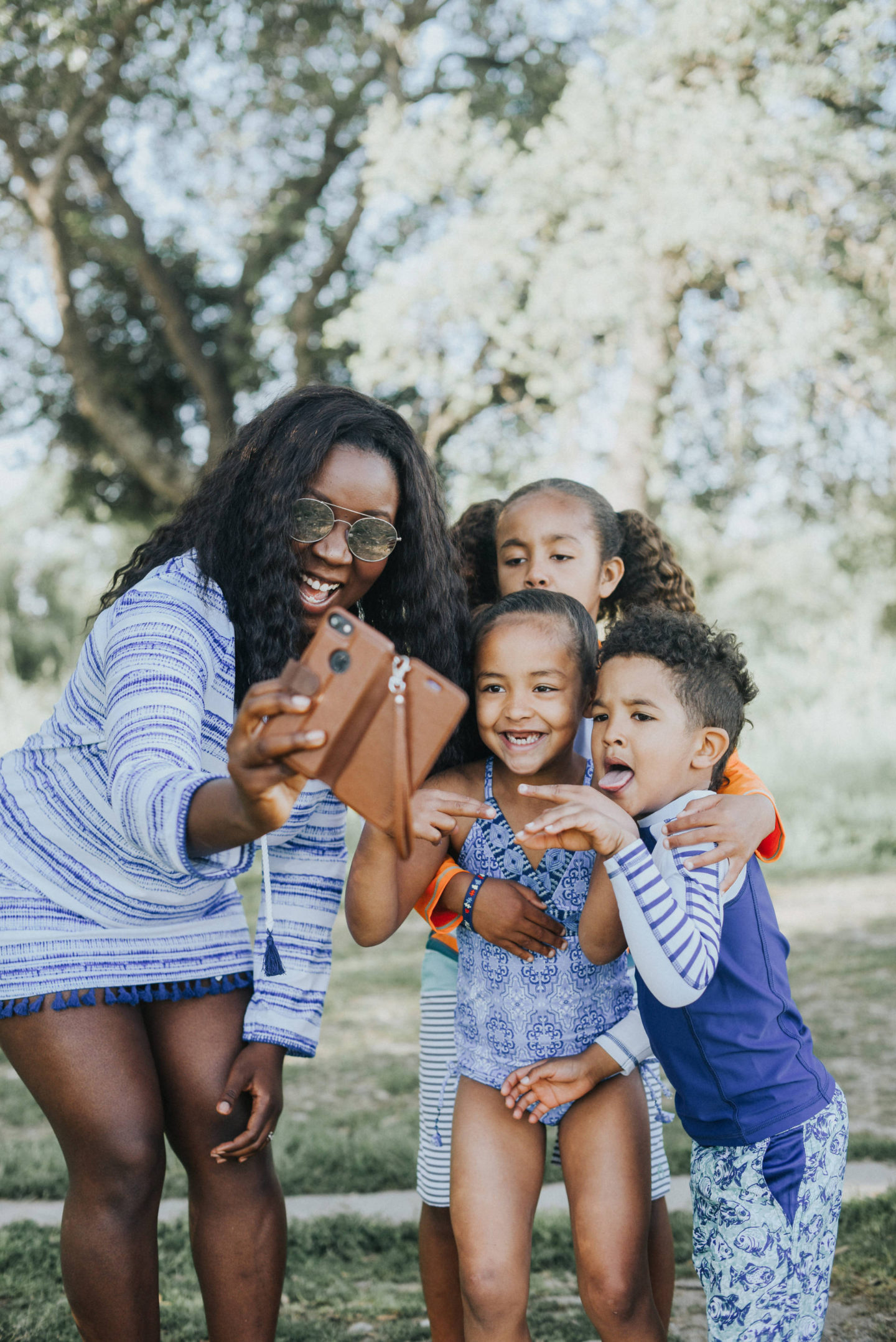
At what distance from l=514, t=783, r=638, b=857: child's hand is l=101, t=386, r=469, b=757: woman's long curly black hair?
1.96 ft

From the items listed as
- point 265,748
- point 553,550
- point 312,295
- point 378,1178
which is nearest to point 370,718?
point 265,748

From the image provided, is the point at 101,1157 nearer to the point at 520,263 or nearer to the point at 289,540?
the point at 289,540

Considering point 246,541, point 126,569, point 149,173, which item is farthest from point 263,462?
Answer: point 149,173

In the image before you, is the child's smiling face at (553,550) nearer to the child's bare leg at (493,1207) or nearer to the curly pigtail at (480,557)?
the curly pigtail at (480,557)

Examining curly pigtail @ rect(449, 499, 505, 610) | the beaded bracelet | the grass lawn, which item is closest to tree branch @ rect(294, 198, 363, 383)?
the grass lawn

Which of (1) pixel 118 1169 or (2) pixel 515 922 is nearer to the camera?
(1) pixel 118 1169

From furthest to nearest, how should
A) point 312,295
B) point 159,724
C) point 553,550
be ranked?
1. point 312,295
2. point 553,550
3. point 159,724

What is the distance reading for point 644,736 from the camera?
2307 millimetres

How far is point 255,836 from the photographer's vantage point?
1672 millimetres

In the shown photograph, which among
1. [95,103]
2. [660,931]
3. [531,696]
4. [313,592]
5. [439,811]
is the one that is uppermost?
[95,103]

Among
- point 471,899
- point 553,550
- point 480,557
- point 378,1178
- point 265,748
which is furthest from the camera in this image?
point 378,1178

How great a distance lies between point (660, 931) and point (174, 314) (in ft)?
41.5

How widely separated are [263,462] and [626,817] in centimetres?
105

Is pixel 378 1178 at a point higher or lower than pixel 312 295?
lower
